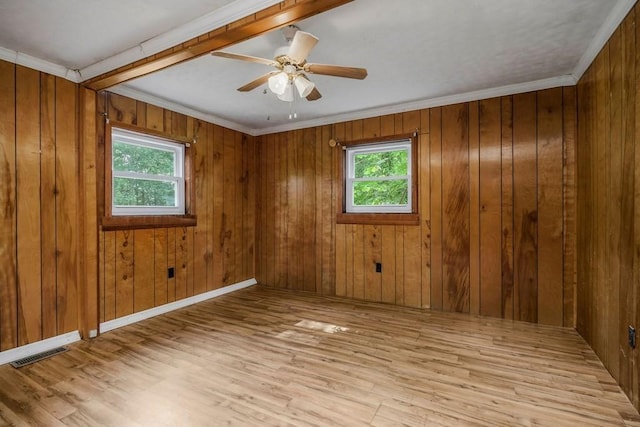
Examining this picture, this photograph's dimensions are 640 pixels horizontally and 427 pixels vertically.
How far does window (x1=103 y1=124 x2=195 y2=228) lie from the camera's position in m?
2.92

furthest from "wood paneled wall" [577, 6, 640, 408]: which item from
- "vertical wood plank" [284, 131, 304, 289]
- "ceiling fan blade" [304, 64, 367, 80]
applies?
"vertical wood plank" [284, 131, 304, 289]

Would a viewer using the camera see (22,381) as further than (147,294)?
No

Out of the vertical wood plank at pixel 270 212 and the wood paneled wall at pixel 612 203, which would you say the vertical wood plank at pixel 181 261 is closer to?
the vertical wood plank at pixel 270 212

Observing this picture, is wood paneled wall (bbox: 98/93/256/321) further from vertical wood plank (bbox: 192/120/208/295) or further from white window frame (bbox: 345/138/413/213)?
white window frame (bbox: 345/138/413/213)

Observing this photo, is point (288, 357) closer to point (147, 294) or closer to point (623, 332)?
point (147, 294)

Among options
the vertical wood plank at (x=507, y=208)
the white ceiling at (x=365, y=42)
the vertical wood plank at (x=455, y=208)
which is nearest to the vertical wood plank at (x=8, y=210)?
the white ceiling at (x=365, y=42)

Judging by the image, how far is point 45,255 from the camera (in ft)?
7.88

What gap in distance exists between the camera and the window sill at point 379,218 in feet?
11.3

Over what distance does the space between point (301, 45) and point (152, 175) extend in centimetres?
243

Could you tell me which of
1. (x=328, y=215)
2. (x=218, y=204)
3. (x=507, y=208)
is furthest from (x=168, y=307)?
(x=507, y=208)

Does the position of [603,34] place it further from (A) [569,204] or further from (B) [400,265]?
(B) [400,265]

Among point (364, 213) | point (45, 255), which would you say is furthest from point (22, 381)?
point (364, 213)

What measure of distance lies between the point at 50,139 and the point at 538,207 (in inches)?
173

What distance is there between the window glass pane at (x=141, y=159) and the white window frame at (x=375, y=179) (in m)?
2.19
